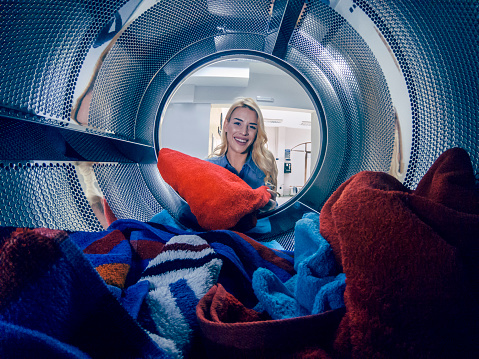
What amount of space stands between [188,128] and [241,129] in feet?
3.82

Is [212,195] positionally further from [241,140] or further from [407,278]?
[241,140]

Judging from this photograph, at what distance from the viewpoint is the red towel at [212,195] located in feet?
1.78

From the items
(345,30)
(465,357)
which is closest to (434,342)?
(465,357)

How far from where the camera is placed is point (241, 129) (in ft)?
5.83

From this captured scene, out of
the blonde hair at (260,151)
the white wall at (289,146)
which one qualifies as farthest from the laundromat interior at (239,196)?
the white wall at (289,146)

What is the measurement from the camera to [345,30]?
51cm

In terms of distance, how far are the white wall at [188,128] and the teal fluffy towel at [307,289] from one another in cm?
233

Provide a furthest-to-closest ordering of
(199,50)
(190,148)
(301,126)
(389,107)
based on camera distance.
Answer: (301,126) → (190,148) → (199,50) → (389,107)

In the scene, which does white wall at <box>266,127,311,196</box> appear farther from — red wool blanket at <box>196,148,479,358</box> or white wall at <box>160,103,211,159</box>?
red wool blanket at <box>196,148,479,358</box>

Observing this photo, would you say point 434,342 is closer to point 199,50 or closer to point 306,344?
point 306,344

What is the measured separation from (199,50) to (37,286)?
68 cm

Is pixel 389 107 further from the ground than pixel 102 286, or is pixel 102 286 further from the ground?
pixel 389 107

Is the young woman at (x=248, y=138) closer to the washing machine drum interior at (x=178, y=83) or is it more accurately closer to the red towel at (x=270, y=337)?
the washing machine drum interior at (x=178, y=83)

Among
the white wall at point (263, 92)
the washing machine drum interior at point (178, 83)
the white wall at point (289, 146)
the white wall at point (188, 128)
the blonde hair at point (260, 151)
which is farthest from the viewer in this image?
the white wall at point (289, 146)
